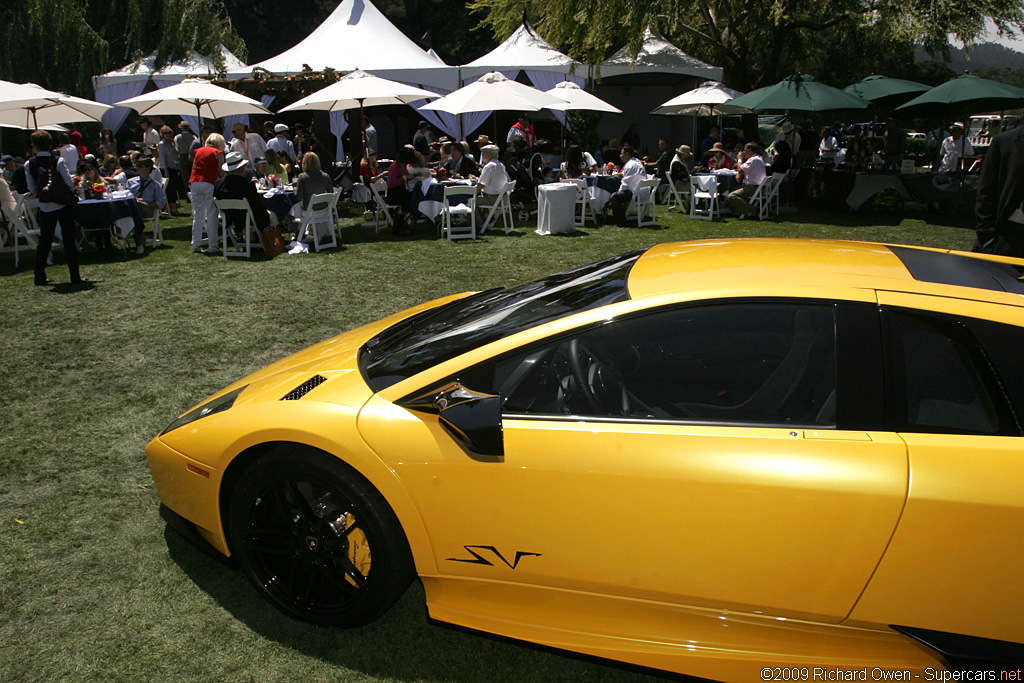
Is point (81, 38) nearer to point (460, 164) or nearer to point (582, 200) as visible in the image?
point (460, 164)

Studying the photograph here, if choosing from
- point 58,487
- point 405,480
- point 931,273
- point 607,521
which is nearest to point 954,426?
point 931,273

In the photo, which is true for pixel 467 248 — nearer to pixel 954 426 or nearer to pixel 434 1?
pixel 954 426

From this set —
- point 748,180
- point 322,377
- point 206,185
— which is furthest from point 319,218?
point 322,377

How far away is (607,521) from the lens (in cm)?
231

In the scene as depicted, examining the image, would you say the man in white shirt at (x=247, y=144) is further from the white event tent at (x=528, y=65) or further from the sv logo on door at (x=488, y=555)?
the sv logo on door at (x=488, y=555)

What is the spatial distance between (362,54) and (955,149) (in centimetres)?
1540

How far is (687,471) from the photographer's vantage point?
2.21 m

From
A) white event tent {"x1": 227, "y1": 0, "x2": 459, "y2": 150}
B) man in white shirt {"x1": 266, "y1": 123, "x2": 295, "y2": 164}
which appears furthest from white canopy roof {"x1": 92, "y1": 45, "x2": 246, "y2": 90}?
man in white shirt {"x1": 266, "y1": 123, "x2": 295, "y2": 164}

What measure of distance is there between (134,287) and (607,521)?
8.12 m

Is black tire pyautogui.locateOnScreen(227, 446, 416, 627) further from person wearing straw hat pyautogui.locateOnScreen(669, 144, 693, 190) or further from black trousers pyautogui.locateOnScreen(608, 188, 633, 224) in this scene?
person wearing straw hat pyautogui.locateOnScreen(669, 144, 693, 190)

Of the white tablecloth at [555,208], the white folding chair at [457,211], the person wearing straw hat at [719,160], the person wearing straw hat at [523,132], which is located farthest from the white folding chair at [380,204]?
the person wearing straw hat at [719,160]

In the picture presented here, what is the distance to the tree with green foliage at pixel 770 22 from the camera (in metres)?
17.1

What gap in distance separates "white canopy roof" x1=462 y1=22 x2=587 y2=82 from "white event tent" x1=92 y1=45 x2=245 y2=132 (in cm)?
755

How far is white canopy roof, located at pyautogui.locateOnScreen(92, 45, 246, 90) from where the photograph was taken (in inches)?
851
